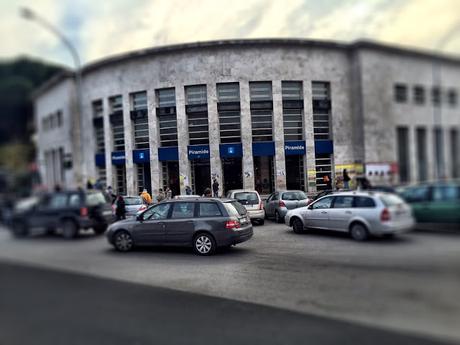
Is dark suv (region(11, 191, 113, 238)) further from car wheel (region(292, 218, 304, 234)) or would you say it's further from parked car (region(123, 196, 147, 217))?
car wheel (region(292, 218, 304, 234))

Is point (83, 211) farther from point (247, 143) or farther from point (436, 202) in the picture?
point (436, 202)

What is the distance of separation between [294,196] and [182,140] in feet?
2.54

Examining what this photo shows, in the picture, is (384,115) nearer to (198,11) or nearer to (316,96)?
(316,96)

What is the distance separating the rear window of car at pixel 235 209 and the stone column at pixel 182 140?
406 millimetres

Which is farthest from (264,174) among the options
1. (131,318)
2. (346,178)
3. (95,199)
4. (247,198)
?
(131,318)

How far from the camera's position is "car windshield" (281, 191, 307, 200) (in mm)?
2112

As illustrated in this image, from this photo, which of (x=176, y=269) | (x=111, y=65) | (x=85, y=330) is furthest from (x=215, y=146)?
(x=85, y=330)

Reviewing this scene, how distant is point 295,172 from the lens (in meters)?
2.09

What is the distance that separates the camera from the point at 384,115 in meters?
2.02

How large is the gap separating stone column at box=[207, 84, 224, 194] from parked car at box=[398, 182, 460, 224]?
1.05m

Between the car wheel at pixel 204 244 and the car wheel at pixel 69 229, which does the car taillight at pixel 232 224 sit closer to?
the car wheel at pixel 204 244

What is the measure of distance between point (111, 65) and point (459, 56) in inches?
80.1

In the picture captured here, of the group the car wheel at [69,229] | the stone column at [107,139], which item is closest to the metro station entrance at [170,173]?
the stone column at [107,139]

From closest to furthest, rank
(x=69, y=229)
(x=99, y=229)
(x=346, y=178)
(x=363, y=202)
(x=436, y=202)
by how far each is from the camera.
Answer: (x=436, y=202), (x=363, y=202), (x=346, y=178), (x=69, y=229), (x=99, y=229)
